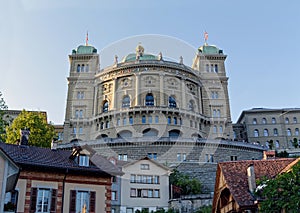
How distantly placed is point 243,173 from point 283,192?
684 cm

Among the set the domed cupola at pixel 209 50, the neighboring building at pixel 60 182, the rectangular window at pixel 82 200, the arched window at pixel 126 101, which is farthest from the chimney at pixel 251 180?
the domed cupola at pixel 209 50

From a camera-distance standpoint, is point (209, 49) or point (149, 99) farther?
point (209, 49)

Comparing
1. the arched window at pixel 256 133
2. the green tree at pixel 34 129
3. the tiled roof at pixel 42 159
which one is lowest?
the tiled roof at pixel 42 159

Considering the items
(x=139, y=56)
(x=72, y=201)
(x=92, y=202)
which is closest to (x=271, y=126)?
(x=139, y=56)

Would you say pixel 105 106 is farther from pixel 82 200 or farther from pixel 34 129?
pixel 82 200

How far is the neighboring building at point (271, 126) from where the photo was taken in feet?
326

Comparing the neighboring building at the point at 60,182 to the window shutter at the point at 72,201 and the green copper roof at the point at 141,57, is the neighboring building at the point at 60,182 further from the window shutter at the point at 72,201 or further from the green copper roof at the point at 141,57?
the green copper roof at the point at 141,57

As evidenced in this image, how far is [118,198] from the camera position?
45.2 meters

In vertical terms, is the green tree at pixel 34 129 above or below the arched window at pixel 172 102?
below

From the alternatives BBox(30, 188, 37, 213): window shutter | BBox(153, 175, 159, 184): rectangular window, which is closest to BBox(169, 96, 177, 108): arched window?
BBox(153, 175, 159, 184): rectangular window

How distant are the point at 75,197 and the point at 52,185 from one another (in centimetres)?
176

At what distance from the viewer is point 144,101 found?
270 feet

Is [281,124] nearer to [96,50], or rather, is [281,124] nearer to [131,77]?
[131,77]

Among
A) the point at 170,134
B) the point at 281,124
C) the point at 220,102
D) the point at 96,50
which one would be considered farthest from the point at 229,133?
the point at 96,50
